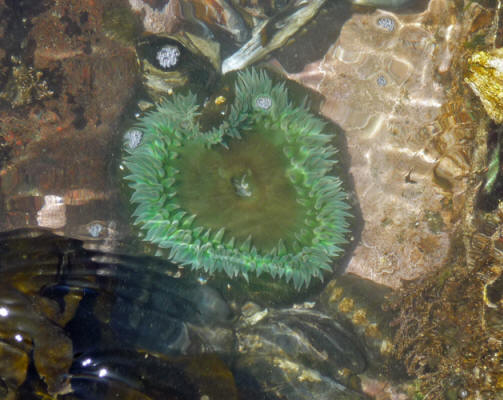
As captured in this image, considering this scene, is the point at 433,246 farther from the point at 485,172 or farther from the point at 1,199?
the point at 1,199

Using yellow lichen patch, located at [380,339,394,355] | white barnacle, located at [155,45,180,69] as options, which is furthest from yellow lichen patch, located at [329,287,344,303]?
white barnacle, located at [155,45,180,69]

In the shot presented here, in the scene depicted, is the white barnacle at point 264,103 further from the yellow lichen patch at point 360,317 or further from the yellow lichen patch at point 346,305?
the yellow lichen patch at point 360,317

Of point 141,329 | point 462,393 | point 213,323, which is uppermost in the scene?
point 462,393

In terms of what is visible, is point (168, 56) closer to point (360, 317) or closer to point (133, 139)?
point (133, 139)

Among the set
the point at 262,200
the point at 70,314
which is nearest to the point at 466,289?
the point at 262,200

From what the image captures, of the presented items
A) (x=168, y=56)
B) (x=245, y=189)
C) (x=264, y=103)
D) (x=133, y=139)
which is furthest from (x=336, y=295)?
(x=168, y=56)
